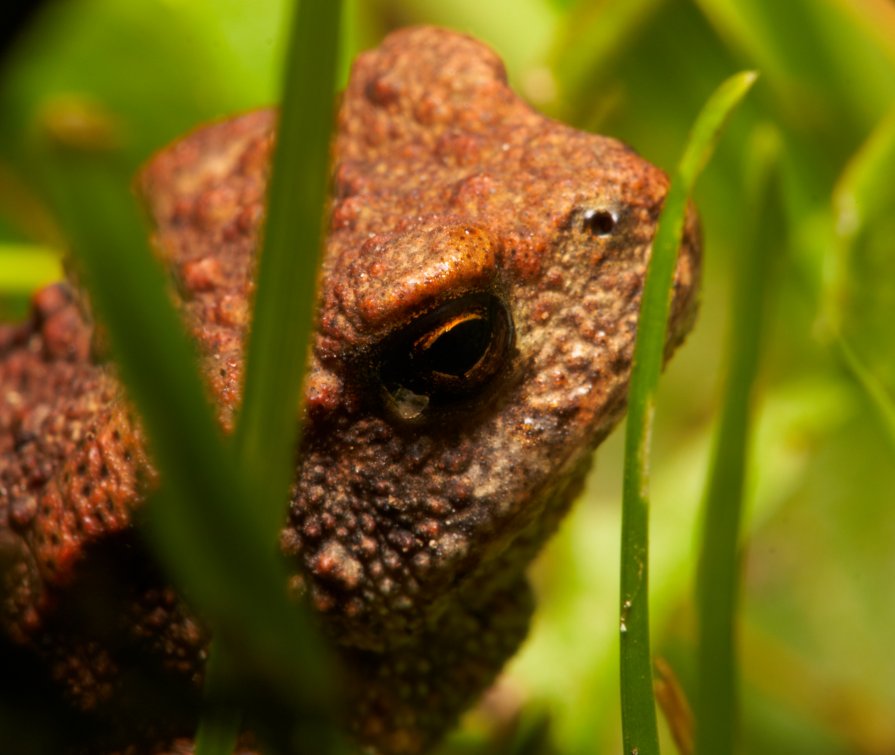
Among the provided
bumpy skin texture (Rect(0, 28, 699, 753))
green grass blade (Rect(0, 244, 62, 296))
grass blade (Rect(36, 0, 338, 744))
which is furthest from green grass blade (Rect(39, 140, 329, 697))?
green grass blade (Rect(0, 244, 62, 296))

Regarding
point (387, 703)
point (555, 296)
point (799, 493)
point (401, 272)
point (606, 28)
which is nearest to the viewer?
point (401, 272)

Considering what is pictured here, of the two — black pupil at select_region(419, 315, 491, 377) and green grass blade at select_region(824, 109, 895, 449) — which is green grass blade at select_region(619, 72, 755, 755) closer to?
black pupil at select_region(419, 315, 491, 377)

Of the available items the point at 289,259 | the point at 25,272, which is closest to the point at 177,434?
the point at 289,259

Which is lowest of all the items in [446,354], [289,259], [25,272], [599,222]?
[289,259]

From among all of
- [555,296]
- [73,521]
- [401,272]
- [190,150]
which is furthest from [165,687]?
[190,150]

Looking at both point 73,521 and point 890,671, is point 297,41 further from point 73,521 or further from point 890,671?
point 890,671

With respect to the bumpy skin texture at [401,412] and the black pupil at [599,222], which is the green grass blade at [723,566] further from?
the black pupil at [599,222]

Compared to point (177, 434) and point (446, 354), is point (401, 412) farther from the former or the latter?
point (177, 434)
